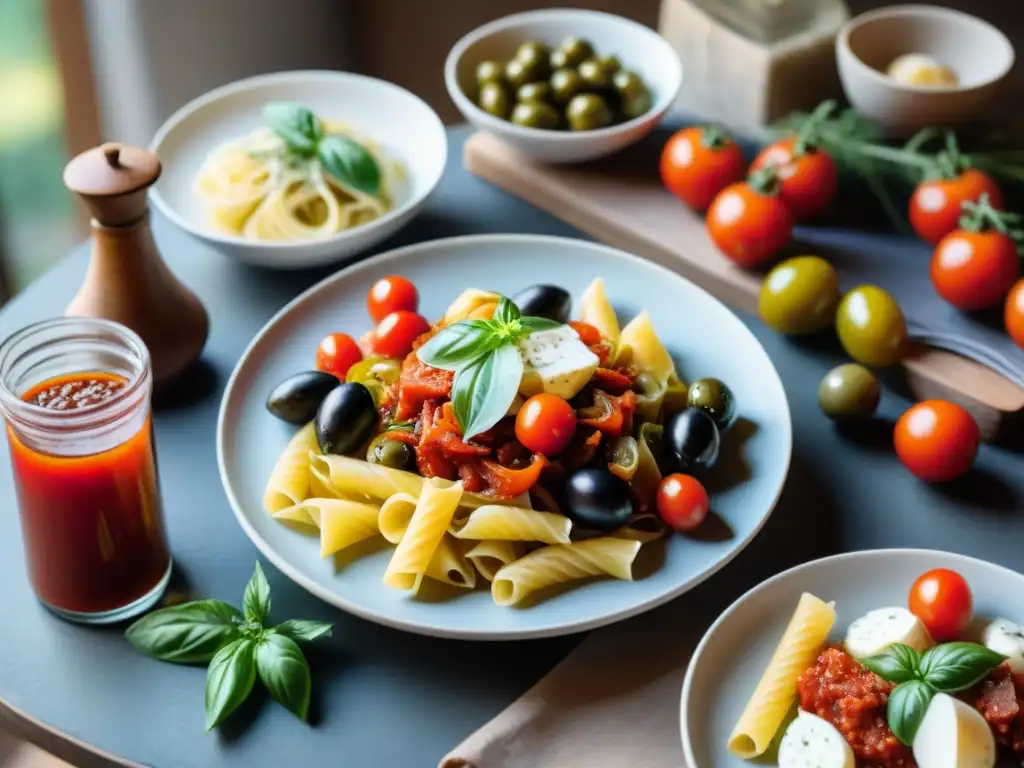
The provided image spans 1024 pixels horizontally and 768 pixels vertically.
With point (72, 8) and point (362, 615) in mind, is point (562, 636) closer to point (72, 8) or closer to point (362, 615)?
point (362, 615)

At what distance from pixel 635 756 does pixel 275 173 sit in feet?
5.17

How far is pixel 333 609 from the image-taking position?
2.03 meters

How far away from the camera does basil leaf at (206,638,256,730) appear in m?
1.80

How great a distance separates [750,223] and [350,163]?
2.94 feet

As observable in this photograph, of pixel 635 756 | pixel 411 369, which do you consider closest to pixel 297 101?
pixel 411 369

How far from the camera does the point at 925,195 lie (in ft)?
9.13

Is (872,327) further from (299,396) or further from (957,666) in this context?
(299,396)

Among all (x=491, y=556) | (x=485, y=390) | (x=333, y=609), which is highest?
(x=485, y=390)

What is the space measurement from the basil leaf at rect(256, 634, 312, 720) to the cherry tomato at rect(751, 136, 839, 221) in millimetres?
1595

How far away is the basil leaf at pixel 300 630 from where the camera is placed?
188cm

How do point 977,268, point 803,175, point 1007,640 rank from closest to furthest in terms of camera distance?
point 1007,640 < point 977,268 < point 803,175

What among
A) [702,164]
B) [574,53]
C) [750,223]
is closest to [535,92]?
[574,53]

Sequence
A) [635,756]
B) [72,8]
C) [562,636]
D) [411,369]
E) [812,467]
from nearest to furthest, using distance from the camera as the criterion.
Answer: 1. [635,756]
2. [562,636]
3. [411,369]
4. [812,467]
5. [72,8]

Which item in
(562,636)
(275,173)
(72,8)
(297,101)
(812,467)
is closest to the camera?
(562,636)
